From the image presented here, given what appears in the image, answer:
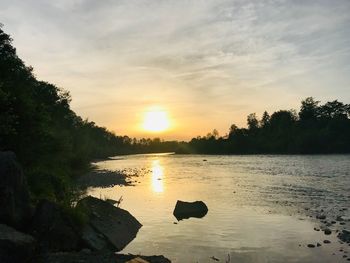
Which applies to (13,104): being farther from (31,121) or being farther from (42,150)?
(42,150)

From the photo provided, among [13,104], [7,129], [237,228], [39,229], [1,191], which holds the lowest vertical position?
[237,228]

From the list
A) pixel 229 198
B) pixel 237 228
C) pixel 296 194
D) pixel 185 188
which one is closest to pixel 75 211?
pixel 237 228

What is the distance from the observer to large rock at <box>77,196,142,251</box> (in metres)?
22.7

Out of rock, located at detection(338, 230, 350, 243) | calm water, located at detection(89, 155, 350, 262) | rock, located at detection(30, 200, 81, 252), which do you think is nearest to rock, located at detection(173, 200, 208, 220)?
calm water, located at detection(89, 155, 350, 262)

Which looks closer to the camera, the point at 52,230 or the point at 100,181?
the point at 52,230

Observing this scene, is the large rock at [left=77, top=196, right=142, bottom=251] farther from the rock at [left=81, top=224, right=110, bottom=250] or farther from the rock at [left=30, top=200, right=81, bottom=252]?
the rock at [left=30, top=200, right=81, bottom=252]

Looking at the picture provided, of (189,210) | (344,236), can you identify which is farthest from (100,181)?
(344,236)

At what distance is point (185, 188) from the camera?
63.3 meters

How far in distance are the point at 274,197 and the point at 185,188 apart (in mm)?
17225

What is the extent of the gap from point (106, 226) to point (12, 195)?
911 centimetres

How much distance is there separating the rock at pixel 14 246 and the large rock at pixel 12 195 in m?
1.97

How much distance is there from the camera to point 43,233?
18.8m

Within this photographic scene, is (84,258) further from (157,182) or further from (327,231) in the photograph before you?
(157,182)

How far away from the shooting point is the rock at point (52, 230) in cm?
1861
